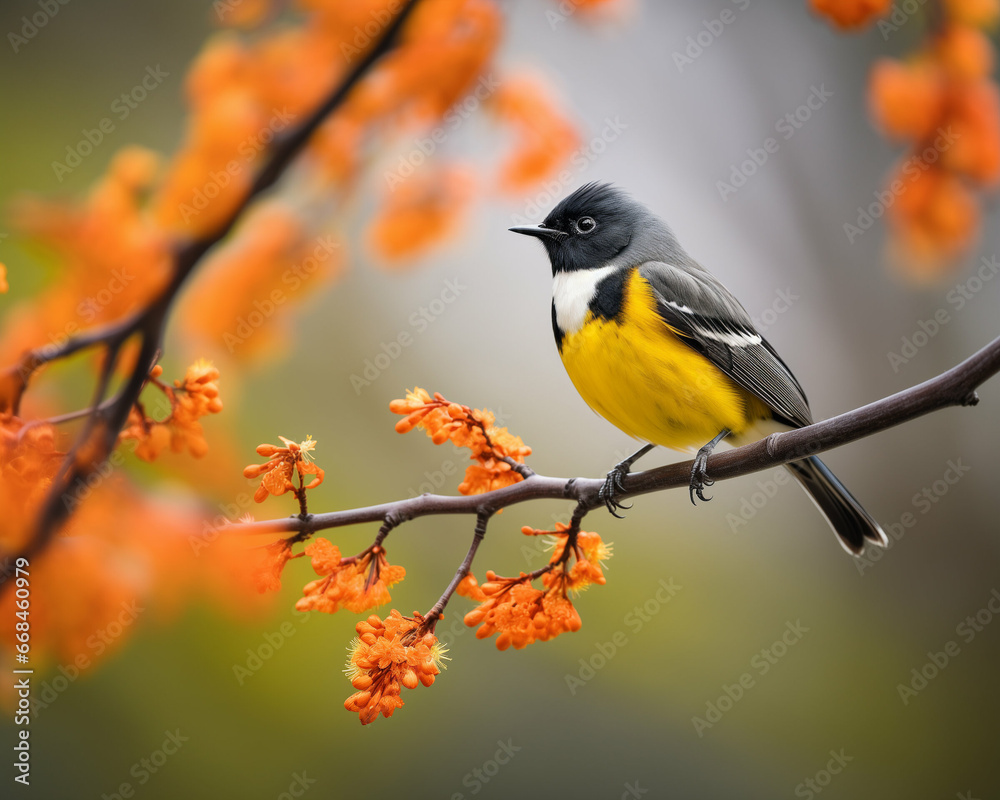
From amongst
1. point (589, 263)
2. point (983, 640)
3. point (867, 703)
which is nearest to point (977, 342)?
point (983, 640)

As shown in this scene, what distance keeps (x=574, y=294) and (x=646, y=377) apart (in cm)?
24

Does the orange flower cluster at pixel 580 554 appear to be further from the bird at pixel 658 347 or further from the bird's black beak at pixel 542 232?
the bird's black beak at pixel 542 232

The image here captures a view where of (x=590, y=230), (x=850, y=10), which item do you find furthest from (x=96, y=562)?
(x=850, y=10)

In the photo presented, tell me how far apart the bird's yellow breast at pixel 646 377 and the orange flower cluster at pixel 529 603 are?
46 cm

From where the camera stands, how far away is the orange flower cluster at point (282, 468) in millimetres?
906

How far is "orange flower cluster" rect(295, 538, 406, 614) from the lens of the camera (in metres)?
0.93

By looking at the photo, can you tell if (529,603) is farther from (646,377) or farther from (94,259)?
(94,259)

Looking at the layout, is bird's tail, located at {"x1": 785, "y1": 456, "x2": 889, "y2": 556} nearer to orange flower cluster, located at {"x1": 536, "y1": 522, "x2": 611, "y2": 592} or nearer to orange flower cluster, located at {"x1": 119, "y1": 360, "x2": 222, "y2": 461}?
orange flower cluster, located at {"x1": 536, "y1": 522, "x2": 611, "y2": 592}

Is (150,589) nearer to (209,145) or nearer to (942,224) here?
(209,145)

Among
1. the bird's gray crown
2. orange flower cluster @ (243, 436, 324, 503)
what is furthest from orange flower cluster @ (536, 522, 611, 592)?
the bird's gray crown

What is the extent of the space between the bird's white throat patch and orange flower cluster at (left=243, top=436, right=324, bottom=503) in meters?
0.67

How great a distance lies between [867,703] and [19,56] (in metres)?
2.84

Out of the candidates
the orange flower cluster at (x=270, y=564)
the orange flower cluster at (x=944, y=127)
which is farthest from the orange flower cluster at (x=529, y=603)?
the orange flower cluster at (x=944, y=127)

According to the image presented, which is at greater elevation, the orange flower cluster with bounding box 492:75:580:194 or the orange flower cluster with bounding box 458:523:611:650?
the orange flower cluster with bounding box 492:75:580:194
